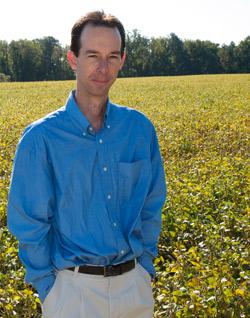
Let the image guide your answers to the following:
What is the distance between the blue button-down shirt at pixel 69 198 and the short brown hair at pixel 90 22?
265mm

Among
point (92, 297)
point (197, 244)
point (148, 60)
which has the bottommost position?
point (148, 60)

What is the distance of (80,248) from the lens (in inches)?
89.0

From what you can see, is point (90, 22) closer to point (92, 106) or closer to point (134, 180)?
point (92, 106)

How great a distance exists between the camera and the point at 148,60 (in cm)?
8631

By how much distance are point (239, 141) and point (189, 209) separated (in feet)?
17.1

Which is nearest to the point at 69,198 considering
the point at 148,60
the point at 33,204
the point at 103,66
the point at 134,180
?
the point at 33,204

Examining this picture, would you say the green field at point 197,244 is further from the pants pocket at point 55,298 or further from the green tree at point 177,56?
the green tree at point 177,56

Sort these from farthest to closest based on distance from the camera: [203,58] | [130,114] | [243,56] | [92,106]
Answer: [203,58] → [243,56] → [130,114] → [92,106]

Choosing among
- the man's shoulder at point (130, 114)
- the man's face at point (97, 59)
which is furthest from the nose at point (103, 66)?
the man's shoulder at point (130, 114)

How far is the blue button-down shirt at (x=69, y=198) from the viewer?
2.24 metres

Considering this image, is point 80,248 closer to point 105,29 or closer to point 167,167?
point 105,29

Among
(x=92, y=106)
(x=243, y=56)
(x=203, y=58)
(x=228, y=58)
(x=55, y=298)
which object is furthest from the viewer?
(x=203, y=58)

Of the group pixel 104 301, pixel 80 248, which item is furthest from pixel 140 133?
pixel 104 301

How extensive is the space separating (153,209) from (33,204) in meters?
0.70
